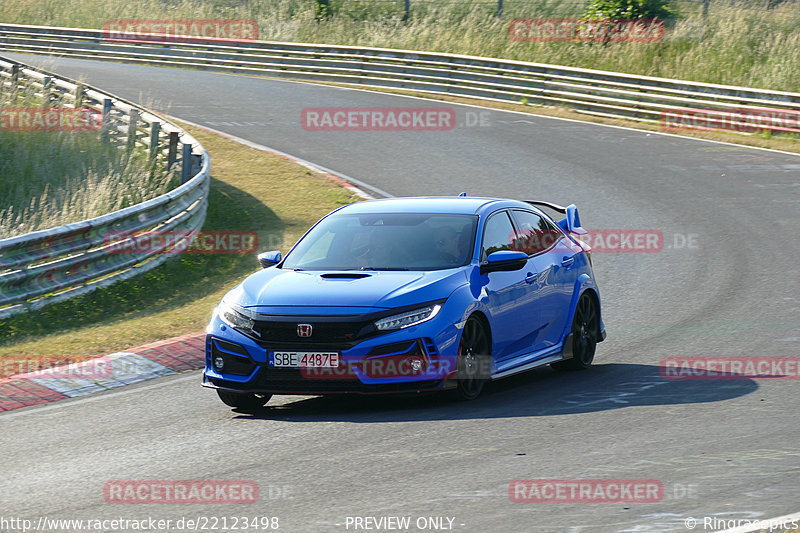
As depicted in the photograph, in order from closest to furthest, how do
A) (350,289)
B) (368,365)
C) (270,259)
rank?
(368,365)
(350,289)
(270,259)

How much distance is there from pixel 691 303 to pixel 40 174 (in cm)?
1201

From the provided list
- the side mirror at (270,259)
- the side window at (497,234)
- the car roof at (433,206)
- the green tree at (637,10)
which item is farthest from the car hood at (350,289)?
the green tree at (637,10)

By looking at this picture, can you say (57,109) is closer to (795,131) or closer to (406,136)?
(406,136)

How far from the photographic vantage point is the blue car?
8258mm

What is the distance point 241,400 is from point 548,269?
2.92 metres

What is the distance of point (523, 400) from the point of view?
8.98 metres

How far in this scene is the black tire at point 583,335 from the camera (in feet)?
33.9

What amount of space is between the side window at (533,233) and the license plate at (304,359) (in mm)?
2430

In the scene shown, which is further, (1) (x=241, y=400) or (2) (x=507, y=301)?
(2) (x=507, y=301)

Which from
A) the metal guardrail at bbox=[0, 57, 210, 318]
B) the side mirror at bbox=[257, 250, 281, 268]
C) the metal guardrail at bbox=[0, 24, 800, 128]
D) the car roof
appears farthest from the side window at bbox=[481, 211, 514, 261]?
the metal guardrail at bbox=[0, 24, 800, 128]

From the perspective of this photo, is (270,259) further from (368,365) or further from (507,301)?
(507,301)

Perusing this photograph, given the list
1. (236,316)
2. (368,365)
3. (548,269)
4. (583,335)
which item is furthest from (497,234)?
(236,316)

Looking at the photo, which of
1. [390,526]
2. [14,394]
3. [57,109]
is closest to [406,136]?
[57,109]

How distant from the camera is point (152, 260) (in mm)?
15055
